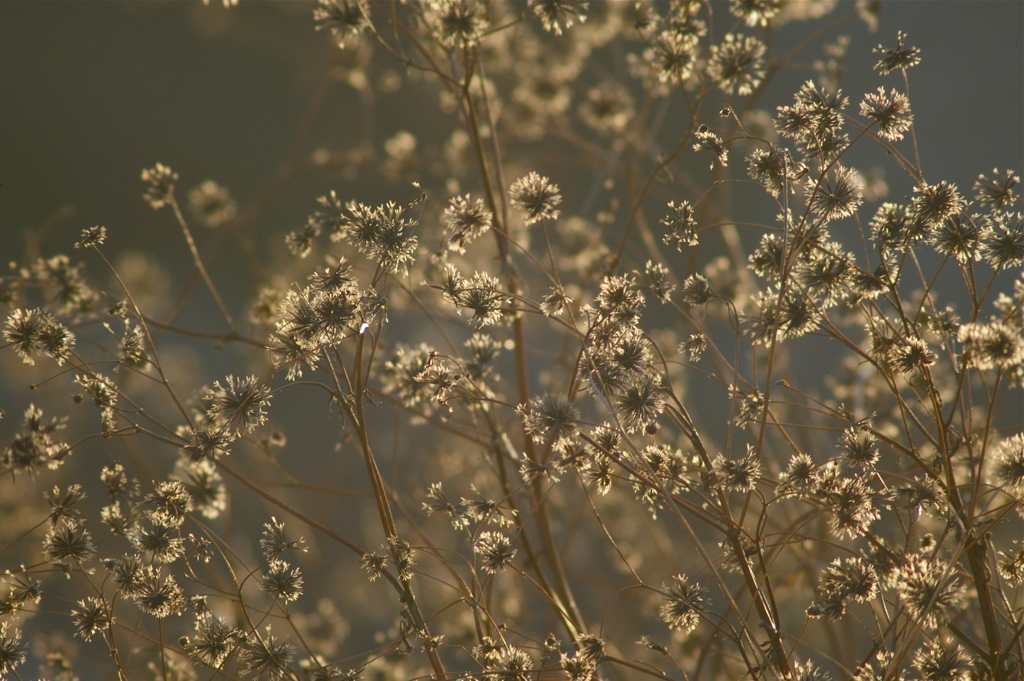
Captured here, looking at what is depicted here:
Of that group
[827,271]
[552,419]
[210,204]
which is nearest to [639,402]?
[552,419]

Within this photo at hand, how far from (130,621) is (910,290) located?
4.31ft

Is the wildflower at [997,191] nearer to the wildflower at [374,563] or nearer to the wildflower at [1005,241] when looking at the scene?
the wildflower at [1005,241]

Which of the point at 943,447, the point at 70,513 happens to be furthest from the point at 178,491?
the point at 943,447

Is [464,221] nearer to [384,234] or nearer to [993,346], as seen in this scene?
[384,234]

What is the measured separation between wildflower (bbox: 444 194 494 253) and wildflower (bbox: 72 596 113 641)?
349mm

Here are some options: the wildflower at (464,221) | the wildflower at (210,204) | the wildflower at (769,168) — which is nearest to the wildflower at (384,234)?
the wildflower at (464,221)

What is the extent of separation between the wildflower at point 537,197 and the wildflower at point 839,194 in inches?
7.1

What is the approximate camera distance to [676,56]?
0.59 meters

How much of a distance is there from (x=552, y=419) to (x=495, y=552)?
0.10 m

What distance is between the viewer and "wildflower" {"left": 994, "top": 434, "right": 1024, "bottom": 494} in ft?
1.43

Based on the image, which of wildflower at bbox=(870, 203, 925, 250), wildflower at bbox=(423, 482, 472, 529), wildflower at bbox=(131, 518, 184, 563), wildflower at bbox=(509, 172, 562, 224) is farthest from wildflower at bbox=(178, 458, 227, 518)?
wildflower at bbox=(870, 203, 925, 250)

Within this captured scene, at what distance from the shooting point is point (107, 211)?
4.92ft

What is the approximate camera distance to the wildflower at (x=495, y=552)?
0.45 metres

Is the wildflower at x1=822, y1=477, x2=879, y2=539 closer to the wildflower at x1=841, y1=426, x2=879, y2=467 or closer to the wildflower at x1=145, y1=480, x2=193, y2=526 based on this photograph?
the wildflower at x1=841, y1=426, x2=879, y2=467
